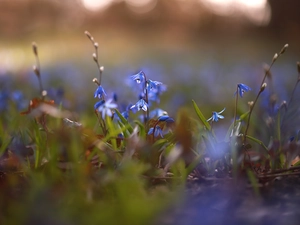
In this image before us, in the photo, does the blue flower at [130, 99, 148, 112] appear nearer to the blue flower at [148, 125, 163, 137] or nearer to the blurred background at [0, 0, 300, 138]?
the blue flower at [148, 125, 163, 137]

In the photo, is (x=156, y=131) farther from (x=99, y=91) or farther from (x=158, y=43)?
(x=158, y=43)

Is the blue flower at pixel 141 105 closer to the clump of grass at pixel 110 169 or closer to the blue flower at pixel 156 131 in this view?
the clump of grass at pixel 110 169

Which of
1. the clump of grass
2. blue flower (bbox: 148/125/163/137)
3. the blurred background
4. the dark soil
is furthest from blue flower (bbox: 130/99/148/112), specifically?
the blurred background

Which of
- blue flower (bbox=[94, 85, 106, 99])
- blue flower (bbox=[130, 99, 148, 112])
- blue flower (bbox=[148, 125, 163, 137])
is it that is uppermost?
blue flower (bbox=[94, 85, 106, 99])

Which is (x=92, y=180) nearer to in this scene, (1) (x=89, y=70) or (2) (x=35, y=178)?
(2) (x=35, y=178)

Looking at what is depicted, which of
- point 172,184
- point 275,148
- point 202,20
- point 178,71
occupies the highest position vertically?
point 202,20

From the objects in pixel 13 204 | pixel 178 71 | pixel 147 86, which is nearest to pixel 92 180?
pixel 13 204

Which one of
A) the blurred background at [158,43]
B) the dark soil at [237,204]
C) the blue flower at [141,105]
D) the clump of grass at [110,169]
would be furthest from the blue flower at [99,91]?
the blurred background at [158,43]
